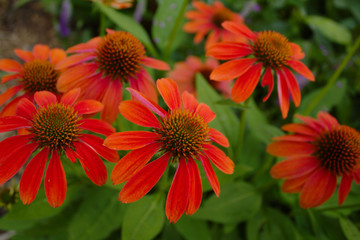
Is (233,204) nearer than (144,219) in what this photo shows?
No

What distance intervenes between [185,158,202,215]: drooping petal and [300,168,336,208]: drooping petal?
0.65 meters

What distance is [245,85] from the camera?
121 centimetres

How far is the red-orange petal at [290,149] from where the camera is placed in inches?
56.6

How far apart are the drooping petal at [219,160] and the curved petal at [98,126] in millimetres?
368

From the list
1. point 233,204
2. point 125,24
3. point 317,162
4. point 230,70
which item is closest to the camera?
point 230,70

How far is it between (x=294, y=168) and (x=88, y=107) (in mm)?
1032

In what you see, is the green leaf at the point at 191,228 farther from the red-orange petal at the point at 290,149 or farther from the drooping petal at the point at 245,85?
the drooping petal at the point at 245,85

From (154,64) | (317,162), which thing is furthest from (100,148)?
(317,162)

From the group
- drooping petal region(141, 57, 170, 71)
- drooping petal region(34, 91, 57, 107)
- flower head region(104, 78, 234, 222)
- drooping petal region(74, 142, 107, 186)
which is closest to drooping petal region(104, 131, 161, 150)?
flower head region(104, 78, 234, 222)

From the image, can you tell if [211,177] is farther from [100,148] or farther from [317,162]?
[317,162]

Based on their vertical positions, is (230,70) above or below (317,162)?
above

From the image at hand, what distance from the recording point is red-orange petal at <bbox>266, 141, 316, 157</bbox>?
144 cm

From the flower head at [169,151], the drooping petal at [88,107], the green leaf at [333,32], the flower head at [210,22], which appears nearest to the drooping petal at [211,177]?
the flower head at [169,151]

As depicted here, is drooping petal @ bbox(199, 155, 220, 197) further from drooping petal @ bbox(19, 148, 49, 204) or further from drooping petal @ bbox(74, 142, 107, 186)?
drooping petal @ bbox(19, 148, 49, 204)
